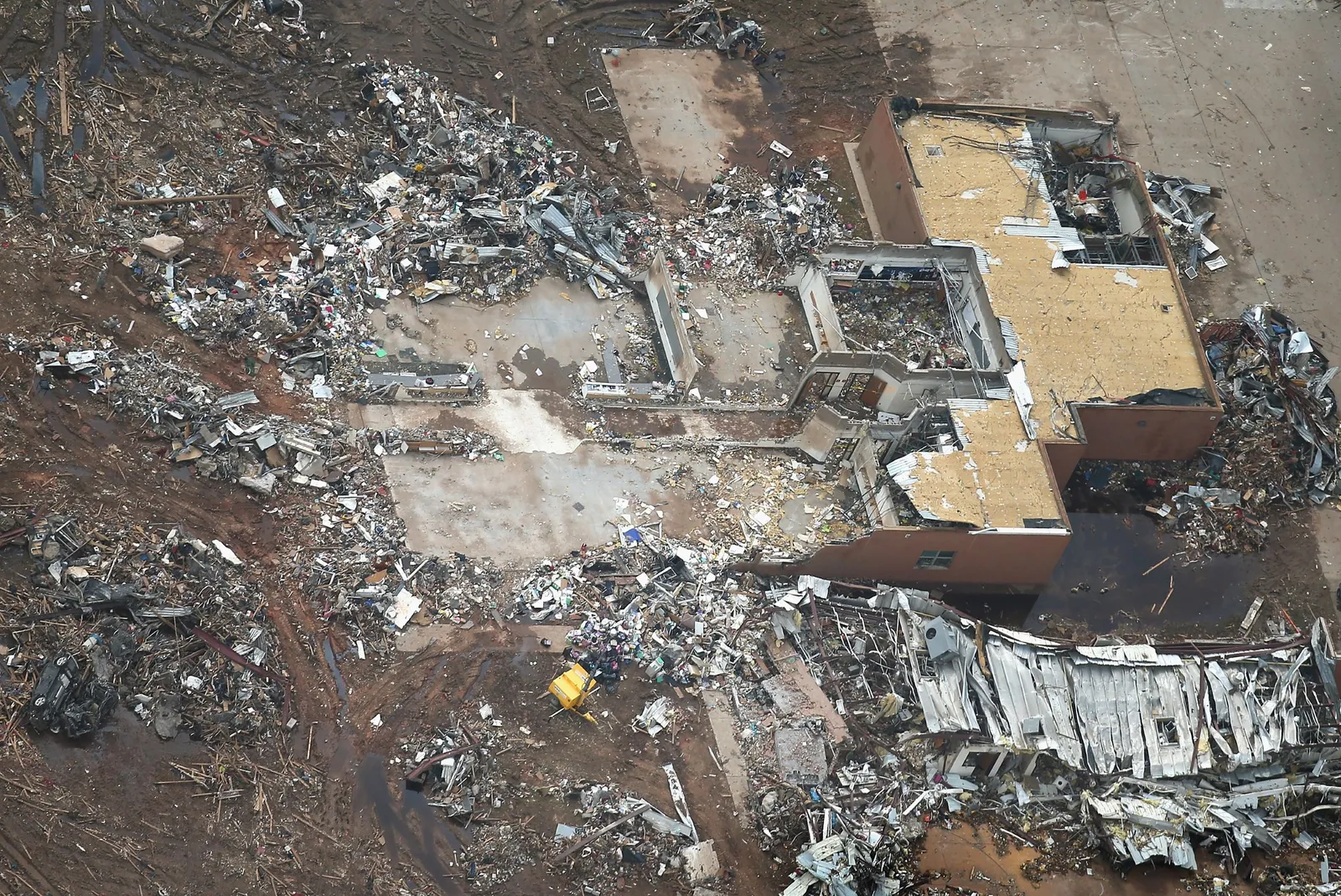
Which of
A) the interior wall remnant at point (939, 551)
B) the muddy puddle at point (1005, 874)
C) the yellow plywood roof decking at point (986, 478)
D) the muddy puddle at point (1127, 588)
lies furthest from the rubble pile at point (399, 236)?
the muddy puddle at point (1005, 874)

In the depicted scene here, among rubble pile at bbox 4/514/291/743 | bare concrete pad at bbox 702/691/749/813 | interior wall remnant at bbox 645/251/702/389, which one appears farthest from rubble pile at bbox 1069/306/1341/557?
rubble pile at bbox 4/514/291/743

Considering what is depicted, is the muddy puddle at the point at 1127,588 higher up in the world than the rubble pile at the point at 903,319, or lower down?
lower down

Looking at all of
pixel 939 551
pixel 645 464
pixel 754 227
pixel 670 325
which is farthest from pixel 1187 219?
pixel 645 464

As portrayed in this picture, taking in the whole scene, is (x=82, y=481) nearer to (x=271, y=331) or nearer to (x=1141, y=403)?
(x=271, y=331)

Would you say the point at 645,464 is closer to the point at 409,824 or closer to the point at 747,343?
the point at 747,343

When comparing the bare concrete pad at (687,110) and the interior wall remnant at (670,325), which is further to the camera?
the bare concrete pad at (687,110)

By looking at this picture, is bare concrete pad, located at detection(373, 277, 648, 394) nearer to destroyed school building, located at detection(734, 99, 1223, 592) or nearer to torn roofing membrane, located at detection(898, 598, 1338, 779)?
destroyed school building, located at detection(734, 99, 1223, 592)

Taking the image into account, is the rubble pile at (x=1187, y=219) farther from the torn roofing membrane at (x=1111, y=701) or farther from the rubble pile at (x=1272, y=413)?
the torn roofing membrane at (x=1111, y=701)
